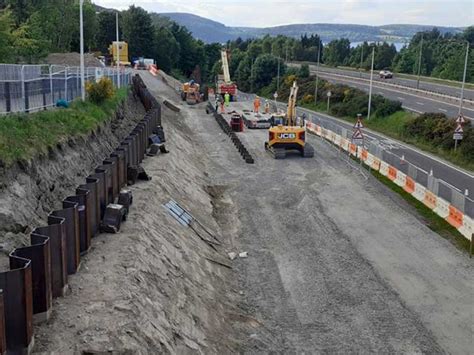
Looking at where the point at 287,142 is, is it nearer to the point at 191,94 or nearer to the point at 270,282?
the point at 270,282

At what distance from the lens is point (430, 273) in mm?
16531

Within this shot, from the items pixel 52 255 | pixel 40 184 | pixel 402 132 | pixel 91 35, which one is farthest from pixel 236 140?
pixel 91 35

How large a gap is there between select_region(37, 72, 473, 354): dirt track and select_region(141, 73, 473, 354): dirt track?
0.04 m

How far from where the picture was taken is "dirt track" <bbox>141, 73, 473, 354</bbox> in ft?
42.4

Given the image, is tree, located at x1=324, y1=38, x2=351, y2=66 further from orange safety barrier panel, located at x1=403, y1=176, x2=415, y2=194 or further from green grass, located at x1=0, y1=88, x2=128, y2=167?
green grass, located at x1=0, y1=88, x2=128, y2=167

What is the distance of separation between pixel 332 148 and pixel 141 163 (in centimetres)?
1832

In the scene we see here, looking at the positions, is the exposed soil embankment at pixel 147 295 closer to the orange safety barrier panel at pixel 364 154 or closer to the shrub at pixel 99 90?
the shrub at pixel 99 90

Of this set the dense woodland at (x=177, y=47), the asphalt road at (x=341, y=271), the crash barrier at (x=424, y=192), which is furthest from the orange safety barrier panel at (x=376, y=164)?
the dense woodland at (x=177, y=47)

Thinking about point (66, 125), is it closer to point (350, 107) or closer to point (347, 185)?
point (347, 185)

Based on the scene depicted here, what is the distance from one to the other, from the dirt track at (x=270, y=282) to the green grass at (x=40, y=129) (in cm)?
287

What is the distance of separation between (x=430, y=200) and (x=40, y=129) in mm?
15485

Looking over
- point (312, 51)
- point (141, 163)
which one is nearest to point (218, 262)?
point (141, 163)

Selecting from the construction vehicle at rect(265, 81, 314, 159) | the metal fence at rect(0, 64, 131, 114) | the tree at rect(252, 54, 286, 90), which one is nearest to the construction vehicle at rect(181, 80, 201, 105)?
the construction vehicle at rect(265, 81, 314, 159)

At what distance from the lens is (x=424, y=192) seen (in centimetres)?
2391
